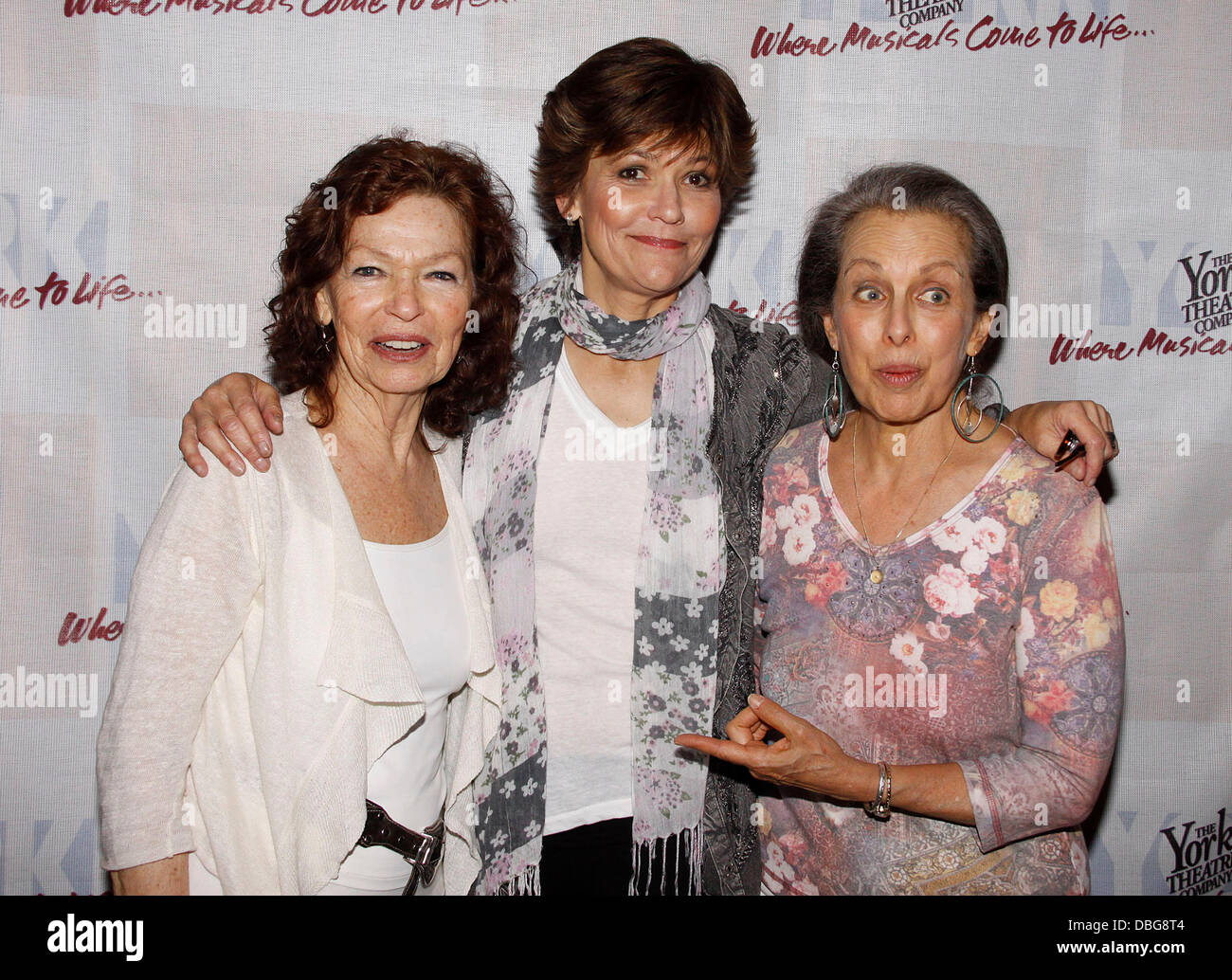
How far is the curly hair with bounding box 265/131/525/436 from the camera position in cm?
155

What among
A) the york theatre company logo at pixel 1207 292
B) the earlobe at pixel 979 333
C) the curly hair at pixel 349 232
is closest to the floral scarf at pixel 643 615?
the curly hair at pixel 349 232

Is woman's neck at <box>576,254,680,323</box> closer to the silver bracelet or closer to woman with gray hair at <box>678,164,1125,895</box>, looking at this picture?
woman with gray hair at <box>678,164,1125,895</box>

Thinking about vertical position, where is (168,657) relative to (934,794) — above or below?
above

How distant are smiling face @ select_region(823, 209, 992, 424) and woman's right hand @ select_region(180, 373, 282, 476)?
1019 millimetres

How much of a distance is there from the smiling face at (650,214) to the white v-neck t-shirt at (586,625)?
34 cm

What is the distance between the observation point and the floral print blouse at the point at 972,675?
146cm

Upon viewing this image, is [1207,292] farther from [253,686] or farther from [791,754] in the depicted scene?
[253,686]

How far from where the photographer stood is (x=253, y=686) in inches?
55.6

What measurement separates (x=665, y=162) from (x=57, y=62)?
1.60 meters

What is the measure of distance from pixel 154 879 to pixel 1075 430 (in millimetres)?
1703

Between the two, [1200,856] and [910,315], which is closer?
[910,315]
